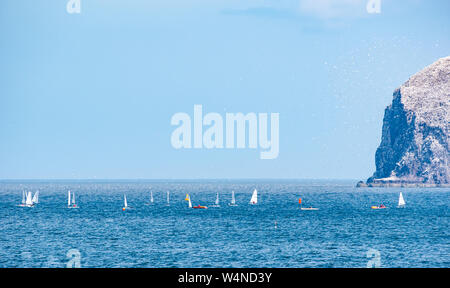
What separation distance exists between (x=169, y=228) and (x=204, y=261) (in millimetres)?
38936

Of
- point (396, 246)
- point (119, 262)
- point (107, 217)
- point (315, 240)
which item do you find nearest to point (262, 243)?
point (315, 240)

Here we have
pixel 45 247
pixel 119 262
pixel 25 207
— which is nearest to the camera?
pixel 119 262

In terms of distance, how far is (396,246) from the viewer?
77938 mm

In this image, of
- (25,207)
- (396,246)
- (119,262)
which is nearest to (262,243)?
(396,246)
